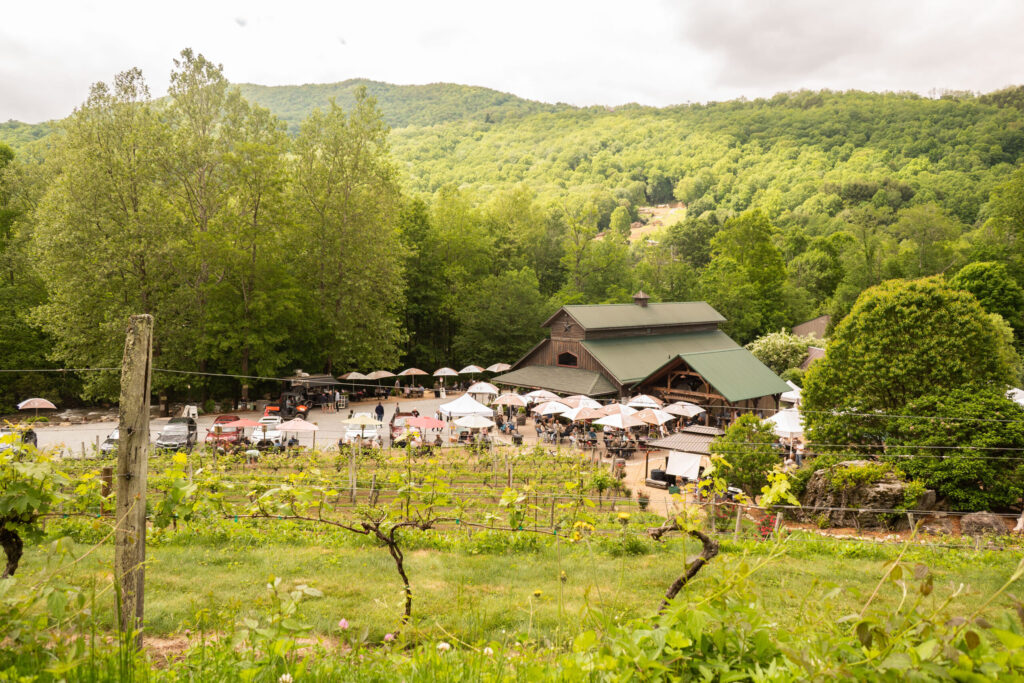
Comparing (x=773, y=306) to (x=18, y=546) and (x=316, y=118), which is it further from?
(x=18, y=546)

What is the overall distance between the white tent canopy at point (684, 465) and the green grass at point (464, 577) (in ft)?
20.5

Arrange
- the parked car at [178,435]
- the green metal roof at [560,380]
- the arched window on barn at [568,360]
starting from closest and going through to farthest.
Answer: the parked car at [178,435], the green metal roof at [560,380], the arched window on barn at [568,360]

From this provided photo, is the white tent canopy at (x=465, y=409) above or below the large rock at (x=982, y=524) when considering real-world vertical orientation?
above

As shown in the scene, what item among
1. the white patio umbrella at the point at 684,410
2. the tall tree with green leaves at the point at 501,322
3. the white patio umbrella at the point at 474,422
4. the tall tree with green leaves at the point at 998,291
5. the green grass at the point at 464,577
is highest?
the tall tree with green leaves at the point at 998,291

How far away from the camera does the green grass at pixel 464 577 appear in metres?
5.80

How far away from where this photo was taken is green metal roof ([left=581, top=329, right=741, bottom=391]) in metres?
31.0

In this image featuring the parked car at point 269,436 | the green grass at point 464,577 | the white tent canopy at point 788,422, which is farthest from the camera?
the white tent canopy at point 788,422

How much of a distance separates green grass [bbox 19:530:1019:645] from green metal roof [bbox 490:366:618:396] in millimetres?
18784

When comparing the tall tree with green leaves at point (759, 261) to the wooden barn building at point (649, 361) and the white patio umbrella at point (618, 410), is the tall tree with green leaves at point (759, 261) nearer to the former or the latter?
the wooden barn building at point (649, 361)

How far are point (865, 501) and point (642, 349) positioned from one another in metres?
19.0

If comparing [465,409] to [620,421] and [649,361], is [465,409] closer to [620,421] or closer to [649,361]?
[620,421]

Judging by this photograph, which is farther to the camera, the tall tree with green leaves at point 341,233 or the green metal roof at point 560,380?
the tall tree with green leaves at point 341,233

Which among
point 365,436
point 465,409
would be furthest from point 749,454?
point 365,436

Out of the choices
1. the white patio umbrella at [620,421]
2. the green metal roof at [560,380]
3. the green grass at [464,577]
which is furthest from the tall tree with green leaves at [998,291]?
the green grass at [464,577]
